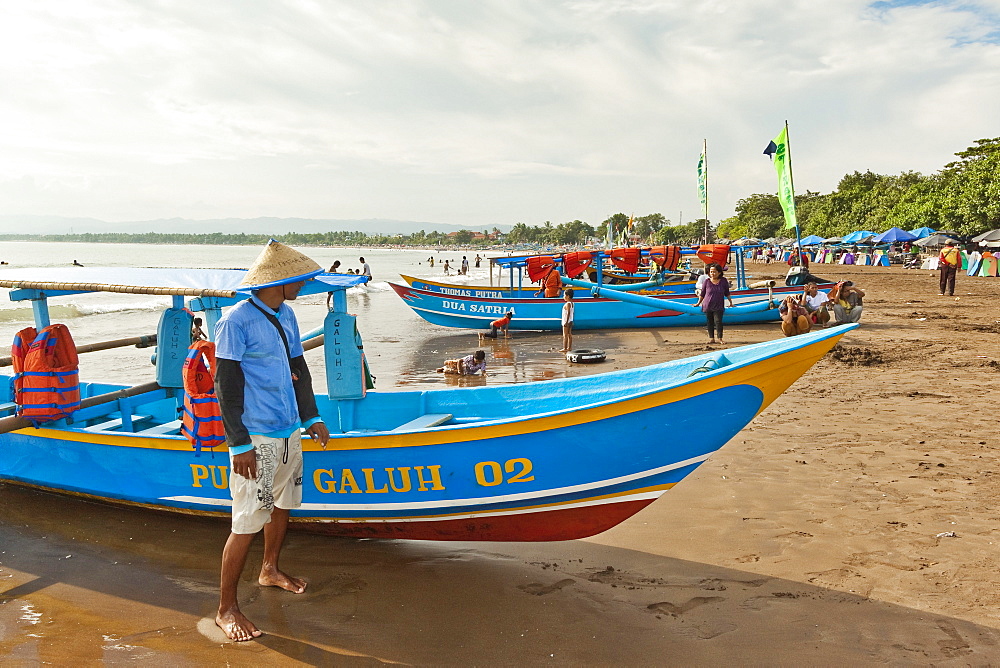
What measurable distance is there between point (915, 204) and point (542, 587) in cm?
4686

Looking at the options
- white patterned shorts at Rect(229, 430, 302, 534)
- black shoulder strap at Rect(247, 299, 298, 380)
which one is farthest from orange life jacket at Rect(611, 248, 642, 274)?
white patterned shorts at Rect(229, 430, 302, 534)

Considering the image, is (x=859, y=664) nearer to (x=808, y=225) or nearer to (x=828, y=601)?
(x=828, y=601)

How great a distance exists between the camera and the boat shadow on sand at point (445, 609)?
11.0 ft

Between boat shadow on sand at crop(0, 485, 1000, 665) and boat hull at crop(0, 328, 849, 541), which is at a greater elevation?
boat hull at crop(0, 328, 849, 541)

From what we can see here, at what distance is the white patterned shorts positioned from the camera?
11.4 ft

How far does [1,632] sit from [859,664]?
180 inches

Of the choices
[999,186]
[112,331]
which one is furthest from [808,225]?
[112,331]

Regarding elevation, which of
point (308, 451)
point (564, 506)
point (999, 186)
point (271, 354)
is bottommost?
point (564, 506)

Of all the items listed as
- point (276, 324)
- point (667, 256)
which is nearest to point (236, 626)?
point (276, 324)

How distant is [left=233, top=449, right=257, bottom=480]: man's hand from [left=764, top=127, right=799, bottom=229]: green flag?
14305mm

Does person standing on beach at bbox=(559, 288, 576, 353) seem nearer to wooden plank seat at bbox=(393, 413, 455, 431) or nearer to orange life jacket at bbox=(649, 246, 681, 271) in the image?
orange life jacket at bbox=(649, 246, 681, 271)

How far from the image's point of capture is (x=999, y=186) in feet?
101

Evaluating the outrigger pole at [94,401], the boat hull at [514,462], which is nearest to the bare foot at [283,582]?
the boat hull at [514,462]

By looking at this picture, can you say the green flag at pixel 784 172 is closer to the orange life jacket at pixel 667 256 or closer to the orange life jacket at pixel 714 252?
the orange life jacket at pixel 714 252
